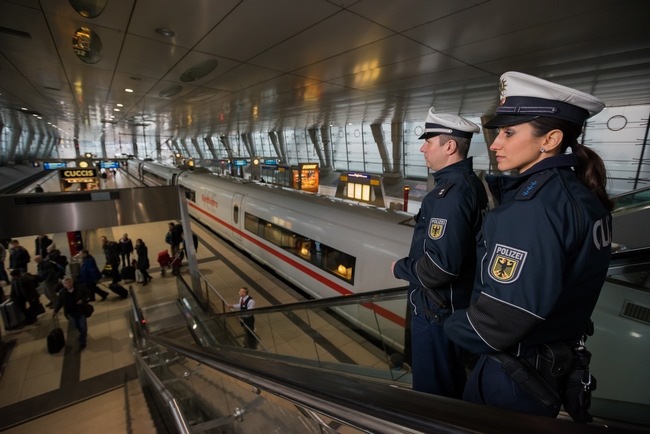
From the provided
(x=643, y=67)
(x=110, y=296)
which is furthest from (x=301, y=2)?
(x=110, y=296)

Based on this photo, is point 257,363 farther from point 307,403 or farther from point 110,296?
point 110,296

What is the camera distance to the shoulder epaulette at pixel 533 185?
1171 mm

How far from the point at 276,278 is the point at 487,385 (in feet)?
27.0

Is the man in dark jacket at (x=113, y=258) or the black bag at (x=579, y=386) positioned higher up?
the black bag at (x=579, y=386)

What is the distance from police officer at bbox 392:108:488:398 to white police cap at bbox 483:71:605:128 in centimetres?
76

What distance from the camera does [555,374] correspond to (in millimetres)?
1247

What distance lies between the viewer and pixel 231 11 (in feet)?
13.1

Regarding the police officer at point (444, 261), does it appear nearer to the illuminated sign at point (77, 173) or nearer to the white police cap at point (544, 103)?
the white police cap at point (544, 103)

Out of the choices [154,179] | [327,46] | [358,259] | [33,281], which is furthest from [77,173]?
[358,259]

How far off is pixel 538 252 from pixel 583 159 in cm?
56

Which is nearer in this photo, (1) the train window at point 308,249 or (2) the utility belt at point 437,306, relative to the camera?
(2) the utility belt at point 437,306

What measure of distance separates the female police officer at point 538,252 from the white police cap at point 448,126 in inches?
32.3

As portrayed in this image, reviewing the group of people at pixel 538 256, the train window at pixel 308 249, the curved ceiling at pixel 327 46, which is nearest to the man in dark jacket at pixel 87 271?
the train window at pixel 308 249

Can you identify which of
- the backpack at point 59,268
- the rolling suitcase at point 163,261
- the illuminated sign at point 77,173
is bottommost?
the rolling suitcase at point 163,261
